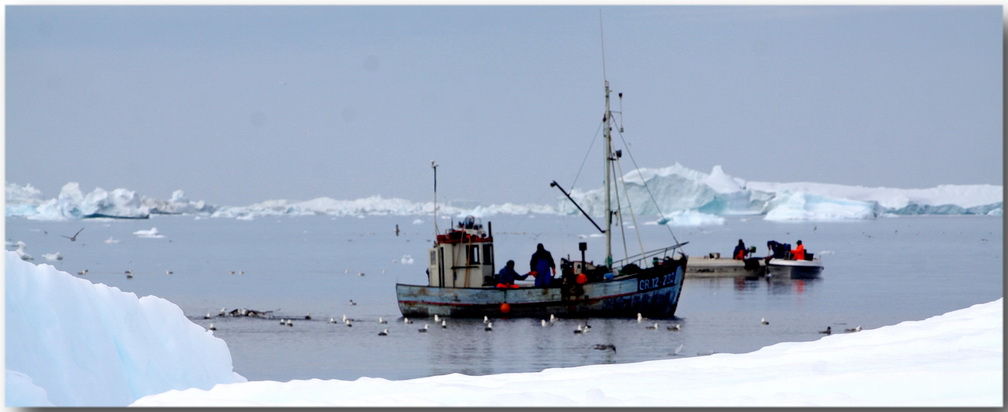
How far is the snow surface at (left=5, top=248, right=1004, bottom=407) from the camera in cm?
611

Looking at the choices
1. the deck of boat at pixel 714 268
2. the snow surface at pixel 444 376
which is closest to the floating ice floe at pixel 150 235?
the deck of boat at pixel 714 268

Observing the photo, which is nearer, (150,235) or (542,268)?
(542,268)

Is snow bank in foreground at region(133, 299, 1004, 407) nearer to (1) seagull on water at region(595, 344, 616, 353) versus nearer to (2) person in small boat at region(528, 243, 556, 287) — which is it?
(1) seagull on water at region(595, 344, 616, 353)

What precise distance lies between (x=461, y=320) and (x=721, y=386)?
1132 centimetres

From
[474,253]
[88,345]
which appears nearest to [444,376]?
[88,345]

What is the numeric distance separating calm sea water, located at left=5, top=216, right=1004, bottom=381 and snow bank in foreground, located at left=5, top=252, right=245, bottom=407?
16.2ft

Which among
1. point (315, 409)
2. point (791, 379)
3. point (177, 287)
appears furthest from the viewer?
point (177, 287)

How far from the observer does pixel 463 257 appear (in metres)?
17.2

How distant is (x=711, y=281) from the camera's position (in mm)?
28453

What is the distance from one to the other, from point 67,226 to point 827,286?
39552 millimetres

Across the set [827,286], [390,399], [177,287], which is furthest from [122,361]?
[827,286]

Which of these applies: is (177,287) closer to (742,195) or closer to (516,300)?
(516,300)

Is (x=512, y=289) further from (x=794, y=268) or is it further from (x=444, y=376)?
(x=794, y=268)

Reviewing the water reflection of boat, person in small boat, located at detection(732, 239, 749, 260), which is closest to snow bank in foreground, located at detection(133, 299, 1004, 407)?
the water reflection of boat
